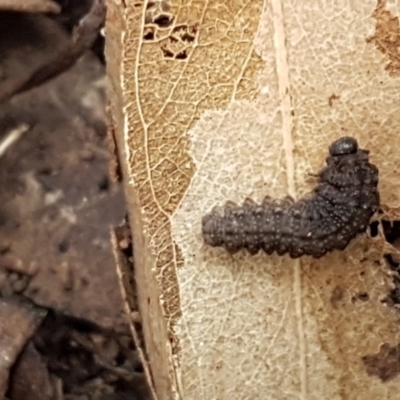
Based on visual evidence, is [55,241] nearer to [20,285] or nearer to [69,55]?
[20,285]

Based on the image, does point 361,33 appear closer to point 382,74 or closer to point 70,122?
point 382,74

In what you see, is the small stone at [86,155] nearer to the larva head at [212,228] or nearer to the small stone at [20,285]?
the small stone at [20,285]

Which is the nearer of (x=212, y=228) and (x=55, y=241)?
(x=212, y=228)

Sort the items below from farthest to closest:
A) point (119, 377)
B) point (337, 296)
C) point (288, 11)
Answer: point (119, 377), point (337, 296), point (288, 11)

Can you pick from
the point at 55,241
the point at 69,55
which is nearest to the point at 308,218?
the point at 55,241

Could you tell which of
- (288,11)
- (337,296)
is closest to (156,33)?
(288,11)

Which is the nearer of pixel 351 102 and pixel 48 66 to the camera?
pixel 351 102

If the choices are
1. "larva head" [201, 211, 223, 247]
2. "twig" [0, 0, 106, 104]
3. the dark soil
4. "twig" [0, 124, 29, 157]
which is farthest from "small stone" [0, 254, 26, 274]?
"larva head" [201, 211, 223, 247]
